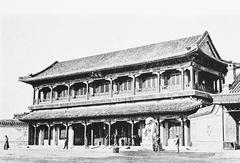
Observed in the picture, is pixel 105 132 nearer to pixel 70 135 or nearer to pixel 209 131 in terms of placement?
pixel 70 135

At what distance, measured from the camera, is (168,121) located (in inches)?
1125

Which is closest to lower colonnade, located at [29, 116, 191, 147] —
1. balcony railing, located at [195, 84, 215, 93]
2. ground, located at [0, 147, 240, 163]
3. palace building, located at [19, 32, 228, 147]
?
palace building, located at [19, 32, 228, 147]

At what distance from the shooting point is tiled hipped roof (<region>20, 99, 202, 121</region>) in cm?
2714

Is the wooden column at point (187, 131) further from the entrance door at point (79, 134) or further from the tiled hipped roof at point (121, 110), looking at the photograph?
the entrance door at point (79, 134)

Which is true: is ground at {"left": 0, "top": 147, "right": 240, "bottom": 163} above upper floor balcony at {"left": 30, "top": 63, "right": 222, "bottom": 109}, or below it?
below

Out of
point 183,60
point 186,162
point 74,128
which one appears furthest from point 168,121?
point 186,162

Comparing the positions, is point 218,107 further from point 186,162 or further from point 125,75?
point 125,75

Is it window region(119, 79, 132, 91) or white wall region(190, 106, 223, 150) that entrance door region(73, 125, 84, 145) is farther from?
white wall region(190, 106, 223, 150)

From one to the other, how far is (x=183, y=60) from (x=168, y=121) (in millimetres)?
4674

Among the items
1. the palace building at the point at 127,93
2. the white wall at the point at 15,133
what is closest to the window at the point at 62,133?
the palace building at the point at 127,93

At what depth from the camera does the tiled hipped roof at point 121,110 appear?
89.0ft

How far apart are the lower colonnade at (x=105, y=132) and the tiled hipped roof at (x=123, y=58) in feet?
15.4

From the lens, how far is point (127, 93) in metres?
→ 32.2

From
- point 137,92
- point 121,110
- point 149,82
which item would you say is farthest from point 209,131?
point 137,92
